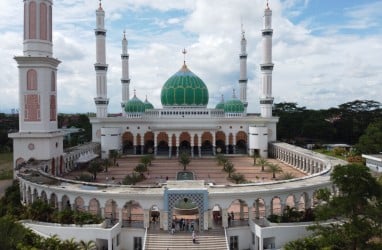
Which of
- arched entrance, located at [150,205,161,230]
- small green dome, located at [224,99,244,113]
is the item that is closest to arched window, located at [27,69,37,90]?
arched entrance, located at [150,205,161,230]

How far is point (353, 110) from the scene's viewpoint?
6050 cm

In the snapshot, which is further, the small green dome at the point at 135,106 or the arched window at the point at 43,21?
the small green dome at the point at 135,106

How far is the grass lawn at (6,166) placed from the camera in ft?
123

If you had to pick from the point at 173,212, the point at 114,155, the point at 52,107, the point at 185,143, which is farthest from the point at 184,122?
the point at 173,212

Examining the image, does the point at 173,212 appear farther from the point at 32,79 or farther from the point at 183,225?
the point at 32,79

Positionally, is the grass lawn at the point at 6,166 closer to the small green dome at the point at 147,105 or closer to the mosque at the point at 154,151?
the mosque at the point at 154,151

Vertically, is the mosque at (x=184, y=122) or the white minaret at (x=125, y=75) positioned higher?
the white minaret at (x=125, y=75)

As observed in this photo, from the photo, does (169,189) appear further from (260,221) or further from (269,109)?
(269,109)

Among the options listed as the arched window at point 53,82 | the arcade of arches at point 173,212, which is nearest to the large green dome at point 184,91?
the arched window at point 53,82

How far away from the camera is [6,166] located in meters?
44.8

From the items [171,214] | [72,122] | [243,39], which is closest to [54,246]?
[171,214]

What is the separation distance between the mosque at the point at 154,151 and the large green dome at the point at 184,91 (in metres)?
0.12

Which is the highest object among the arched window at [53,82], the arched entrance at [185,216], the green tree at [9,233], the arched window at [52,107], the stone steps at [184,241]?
the arched window at [53,82]

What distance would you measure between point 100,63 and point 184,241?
34.0m
